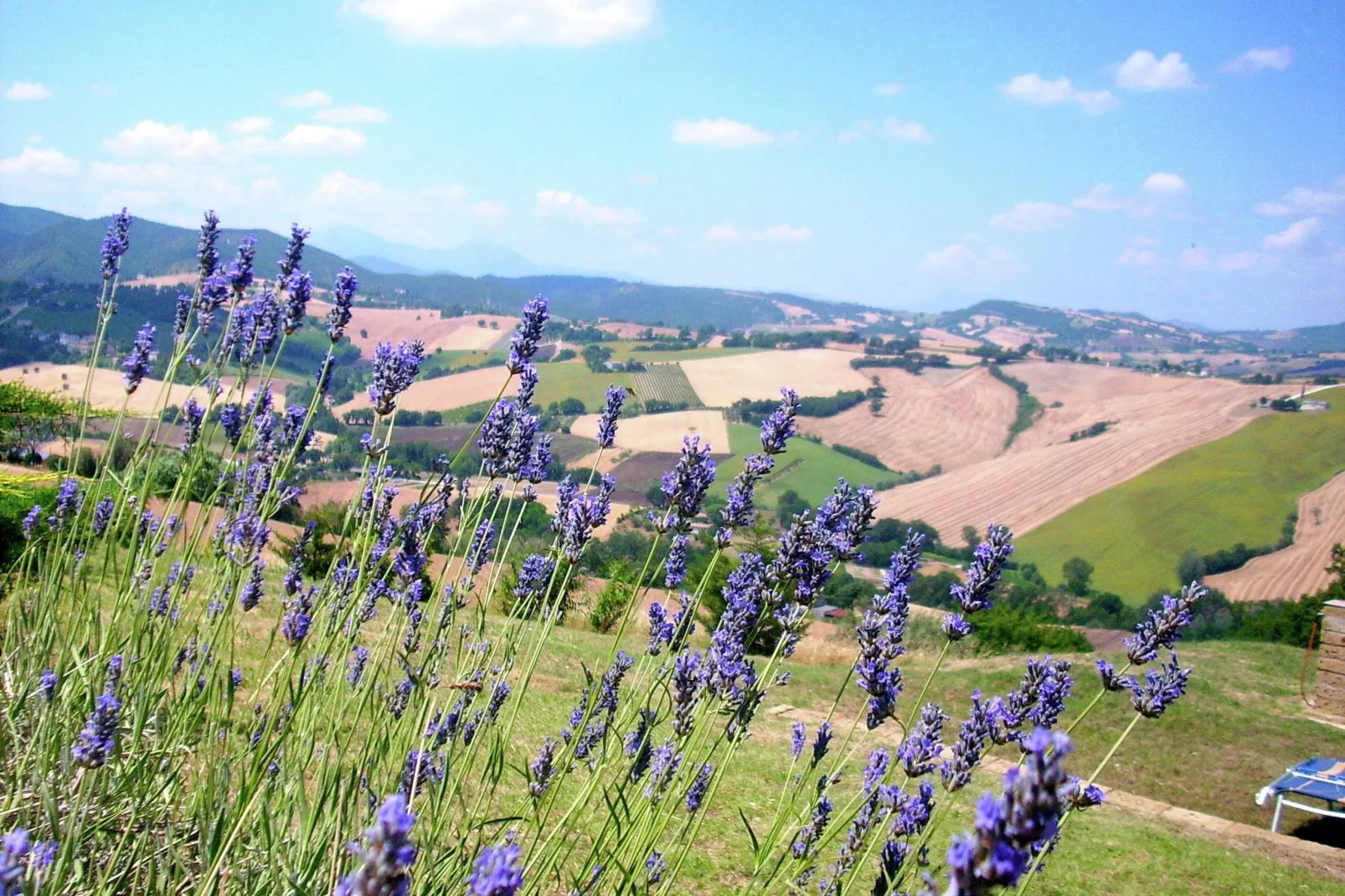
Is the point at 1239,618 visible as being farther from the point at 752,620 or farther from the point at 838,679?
the point at 752,620

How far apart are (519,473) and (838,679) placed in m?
11.7

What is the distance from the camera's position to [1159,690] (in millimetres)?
2344

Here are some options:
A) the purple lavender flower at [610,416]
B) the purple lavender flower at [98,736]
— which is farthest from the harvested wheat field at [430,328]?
the purple lavender flower at [98,736]

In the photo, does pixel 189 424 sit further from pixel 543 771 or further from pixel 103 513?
pixel 543 771

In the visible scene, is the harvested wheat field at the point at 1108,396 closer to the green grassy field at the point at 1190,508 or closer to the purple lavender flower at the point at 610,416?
the green grassy field at the point at 1190,508

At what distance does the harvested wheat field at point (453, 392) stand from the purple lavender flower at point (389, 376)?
168 ft

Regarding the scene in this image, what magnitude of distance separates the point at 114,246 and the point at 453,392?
191 ft

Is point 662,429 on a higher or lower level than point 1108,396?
lower

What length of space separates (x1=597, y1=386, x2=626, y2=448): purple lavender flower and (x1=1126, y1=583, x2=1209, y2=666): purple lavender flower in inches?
60.6

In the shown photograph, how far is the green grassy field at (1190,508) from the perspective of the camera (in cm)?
4378

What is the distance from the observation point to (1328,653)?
484 inches

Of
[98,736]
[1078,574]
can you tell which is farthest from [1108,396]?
[98,736]

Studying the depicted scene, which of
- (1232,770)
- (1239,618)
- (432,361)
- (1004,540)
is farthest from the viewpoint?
(432,361)

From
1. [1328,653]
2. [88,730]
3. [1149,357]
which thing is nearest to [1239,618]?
[1328,653]
